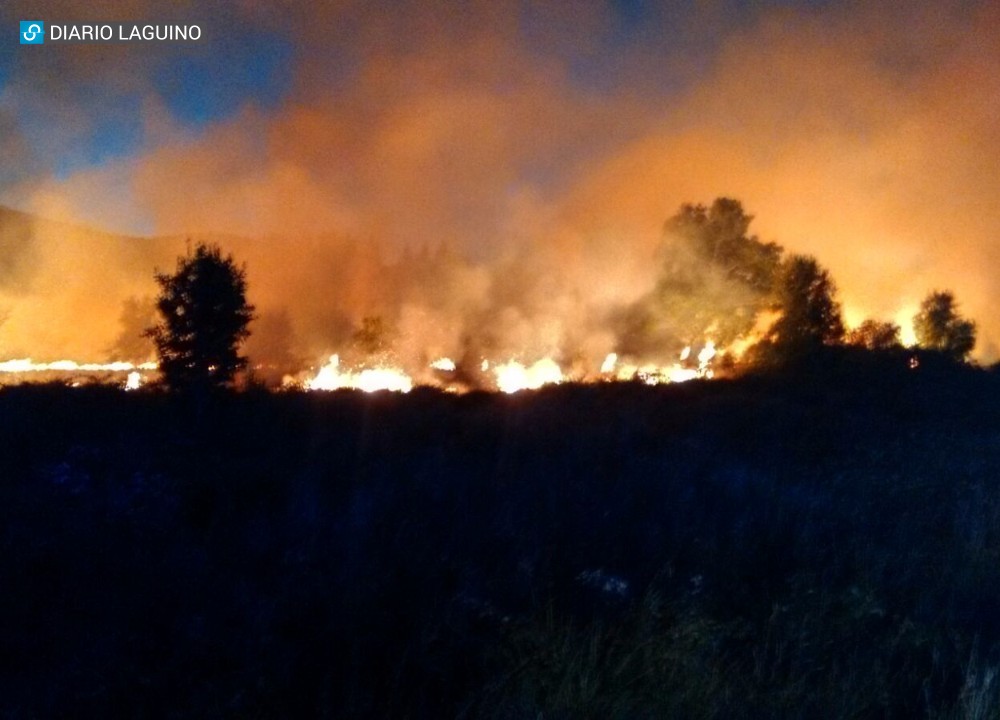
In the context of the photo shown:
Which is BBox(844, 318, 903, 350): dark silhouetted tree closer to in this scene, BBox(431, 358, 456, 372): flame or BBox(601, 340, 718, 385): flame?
BBox(601, 340, 718, 385): flame

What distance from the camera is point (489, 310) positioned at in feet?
145

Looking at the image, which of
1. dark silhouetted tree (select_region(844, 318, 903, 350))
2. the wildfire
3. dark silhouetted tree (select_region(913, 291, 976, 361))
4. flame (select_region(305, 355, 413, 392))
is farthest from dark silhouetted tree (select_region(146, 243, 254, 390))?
dark silhouetted tree (select_region(913, 291, 976, 361))

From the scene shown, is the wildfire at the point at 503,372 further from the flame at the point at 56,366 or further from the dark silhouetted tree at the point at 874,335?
the dark silhouetted tree at the point at 874,335

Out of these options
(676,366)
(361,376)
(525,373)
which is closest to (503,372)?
(525,373)

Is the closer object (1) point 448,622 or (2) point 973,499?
Answer: (1) point 448,622

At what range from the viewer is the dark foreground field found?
4234 mm

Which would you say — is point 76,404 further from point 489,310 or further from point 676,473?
point 489,310

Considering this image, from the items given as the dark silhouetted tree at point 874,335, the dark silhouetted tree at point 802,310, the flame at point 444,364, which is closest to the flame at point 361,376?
the flame at point 444,364

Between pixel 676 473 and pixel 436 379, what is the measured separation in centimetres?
2502

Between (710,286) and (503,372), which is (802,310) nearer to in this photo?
(710,286)

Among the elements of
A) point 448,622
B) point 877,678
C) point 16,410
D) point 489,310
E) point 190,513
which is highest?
point 489,310

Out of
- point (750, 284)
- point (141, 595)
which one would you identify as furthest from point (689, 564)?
point (750, 284)

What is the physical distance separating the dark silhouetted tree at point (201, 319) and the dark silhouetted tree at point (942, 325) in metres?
39.0

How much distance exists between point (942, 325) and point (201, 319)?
41505 mm
